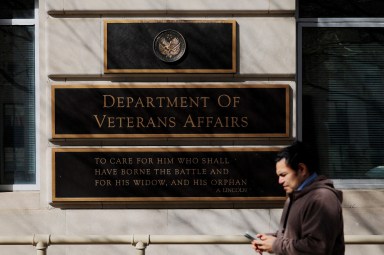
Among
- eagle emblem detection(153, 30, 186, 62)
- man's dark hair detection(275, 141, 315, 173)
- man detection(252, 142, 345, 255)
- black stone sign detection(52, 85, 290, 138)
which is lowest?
man detection(252, 142, 345, 255)

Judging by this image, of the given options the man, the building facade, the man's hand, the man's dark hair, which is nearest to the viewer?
the man

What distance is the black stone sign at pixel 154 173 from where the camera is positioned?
28.9ft

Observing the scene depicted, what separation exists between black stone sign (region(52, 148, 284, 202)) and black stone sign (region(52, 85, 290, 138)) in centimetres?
24

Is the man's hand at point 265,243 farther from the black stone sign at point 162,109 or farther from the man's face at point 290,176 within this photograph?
the black stone sign at point 162,109

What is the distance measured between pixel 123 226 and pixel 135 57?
200 cm

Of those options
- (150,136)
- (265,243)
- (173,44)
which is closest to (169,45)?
(173,44)

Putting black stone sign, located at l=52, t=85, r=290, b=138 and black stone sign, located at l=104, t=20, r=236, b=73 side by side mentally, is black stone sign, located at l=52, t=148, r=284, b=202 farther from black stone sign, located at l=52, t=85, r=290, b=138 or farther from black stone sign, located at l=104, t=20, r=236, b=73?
black stone sign, located at l=104, t=20, r=236, b=73

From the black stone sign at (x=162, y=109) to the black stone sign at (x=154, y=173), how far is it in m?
0.24

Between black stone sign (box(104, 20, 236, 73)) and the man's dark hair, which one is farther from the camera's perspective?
black stone sign (box(104, 20, 236, 73))

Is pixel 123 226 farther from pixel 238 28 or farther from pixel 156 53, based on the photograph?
pixel 238 28

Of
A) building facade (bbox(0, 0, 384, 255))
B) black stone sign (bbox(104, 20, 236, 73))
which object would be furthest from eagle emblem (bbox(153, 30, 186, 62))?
building facade (bbox(0, 0, 384, 255))

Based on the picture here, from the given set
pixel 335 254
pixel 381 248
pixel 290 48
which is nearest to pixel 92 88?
pixel 290 48

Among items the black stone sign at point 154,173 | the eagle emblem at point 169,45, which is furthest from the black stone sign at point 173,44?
the black stone sign at point 154,173

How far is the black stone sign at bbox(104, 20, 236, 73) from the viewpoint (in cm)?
880
